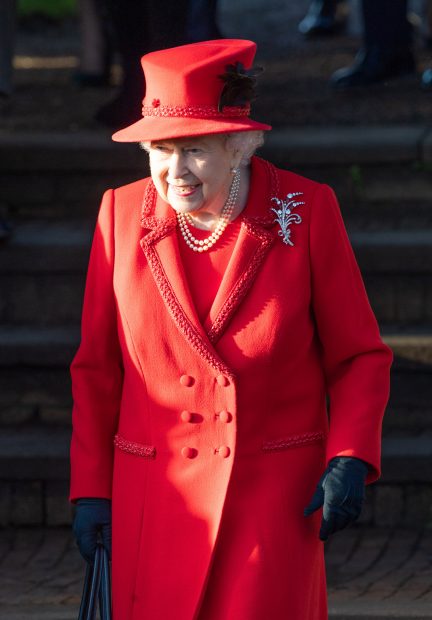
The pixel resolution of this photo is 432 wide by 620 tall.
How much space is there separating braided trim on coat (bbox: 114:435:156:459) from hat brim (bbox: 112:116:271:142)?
0.69 m

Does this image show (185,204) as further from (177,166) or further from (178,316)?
(178,316)

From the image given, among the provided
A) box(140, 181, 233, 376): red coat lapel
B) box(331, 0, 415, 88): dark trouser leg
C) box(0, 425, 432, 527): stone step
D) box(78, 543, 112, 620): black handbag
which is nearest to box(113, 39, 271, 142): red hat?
box(140, 181, 233, 376): red coat lapel

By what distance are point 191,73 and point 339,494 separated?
0.96 m

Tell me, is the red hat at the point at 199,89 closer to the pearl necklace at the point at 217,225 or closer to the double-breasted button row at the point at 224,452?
the pearl necklace at the point at 217,225

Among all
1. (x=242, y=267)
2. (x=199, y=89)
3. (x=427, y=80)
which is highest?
(x=199, y=89)

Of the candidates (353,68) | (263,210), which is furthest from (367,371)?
(353,68)

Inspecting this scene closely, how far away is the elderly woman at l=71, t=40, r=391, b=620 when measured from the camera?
324 cm

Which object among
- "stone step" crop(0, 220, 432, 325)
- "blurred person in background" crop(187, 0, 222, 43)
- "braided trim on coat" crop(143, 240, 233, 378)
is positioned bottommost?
"stone step" crop(0, 220, 432, 325)

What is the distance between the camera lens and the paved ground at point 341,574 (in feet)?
15.4

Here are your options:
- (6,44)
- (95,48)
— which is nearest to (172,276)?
(6,44)

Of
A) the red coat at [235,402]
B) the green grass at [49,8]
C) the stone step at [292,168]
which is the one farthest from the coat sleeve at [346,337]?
the green grass at [49,8]

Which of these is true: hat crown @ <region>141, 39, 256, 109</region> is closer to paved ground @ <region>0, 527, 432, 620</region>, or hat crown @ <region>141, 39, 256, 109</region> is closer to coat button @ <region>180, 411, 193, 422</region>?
coat button @ <region>180, 411, 193, 422</region>

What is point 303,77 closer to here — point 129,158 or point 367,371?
point 129,158

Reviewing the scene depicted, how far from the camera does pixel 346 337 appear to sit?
3.32m
